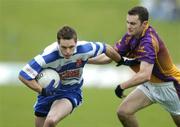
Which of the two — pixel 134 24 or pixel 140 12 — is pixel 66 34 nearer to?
pixel 134 24

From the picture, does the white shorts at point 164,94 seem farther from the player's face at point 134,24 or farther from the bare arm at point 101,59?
the player's face at point 134,24

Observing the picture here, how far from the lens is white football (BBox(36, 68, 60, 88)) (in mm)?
12391

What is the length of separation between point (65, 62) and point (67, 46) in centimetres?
45

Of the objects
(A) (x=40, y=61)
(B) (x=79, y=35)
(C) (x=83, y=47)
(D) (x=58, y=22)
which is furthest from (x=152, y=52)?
(D) (x=58, y=22)

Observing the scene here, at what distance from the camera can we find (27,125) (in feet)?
57.0

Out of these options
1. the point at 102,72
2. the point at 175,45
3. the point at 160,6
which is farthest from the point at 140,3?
the point at 102,72

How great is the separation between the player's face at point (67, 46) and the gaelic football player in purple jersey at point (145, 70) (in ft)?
3.50

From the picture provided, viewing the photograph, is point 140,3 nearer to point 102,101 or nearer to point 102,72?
point 102,72

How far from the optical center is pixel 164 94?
44.1 ft

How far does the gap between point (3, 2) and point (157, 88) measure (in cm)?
2329

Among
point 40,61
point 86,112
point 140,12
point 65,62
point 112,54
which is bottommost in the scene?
point 86,112

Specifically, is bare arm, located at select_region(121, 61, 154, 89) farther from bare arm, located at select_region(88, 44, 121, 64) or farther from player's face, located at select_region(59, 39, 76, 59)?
player's face, located at select_region(59, 39, 76, 59)

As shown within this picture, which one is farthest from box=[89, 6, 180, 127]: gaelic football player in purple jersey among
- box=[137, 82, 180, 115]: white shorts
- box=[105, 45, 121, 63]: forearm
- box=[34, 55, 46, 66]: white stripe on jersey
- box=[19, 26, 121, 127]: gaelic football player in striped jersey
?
box=[34, 55, 46, 66]: white stripe on jersey

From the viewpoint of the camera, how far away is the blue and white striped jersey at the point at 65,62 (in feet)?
40.4
